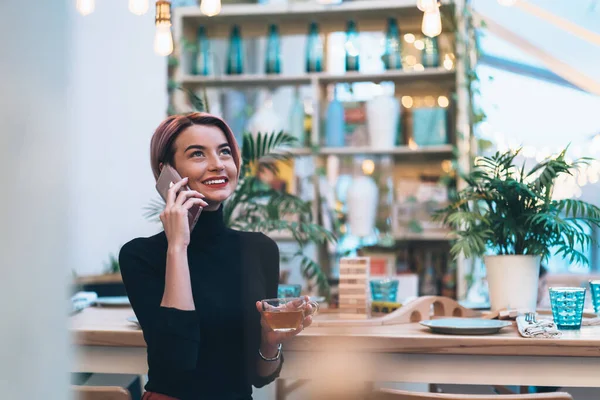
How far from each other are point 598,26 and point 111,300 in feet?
16.7

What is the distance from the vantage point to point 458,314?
2.23 meters

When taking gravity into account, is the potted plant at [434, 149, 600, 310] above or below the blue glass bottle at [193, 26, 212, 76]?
below

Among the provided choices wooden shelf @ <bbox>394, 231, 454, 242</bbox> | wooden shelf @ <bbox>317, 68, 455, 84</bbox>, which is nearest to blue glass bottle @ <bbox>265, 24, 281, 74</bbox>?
wooden shelf @ <bbox>317, 68, 455, 84</bbox>

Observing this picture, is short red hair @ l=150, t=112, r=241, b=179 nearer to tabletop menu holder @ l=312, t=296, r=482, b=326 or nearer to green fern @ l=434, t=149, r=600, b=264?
tabletop menu holder @ l=312, t=296, r=482, b=326

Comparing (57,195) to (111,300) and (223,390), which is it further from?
(111,300)

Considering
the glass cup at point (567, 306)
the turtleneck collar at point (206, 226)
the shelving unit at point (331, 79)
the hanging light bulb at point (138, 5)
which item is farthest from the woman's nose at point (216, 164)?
the shelving unit at point (331, 79)

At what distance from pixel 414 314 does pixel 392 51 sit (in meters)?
2.46

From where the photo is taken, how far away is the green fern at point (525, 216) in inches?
84.4

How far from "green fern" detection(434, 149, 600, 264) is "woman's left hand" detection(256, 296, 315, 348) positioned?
28.5 inches

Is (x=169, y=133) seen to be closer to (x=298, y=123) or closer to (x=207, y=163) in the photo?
(x=207, y=163)

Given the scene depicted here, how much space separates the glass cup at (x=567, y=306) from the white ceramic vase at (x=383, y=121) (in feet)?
7.97

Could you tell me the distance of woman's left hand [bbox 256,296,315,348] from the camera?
1591 millimetres

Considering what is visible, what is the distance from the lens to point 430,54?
4.24 m

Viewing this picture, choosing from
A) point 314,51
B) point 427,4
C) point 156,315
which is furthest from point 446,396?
point 314,51
